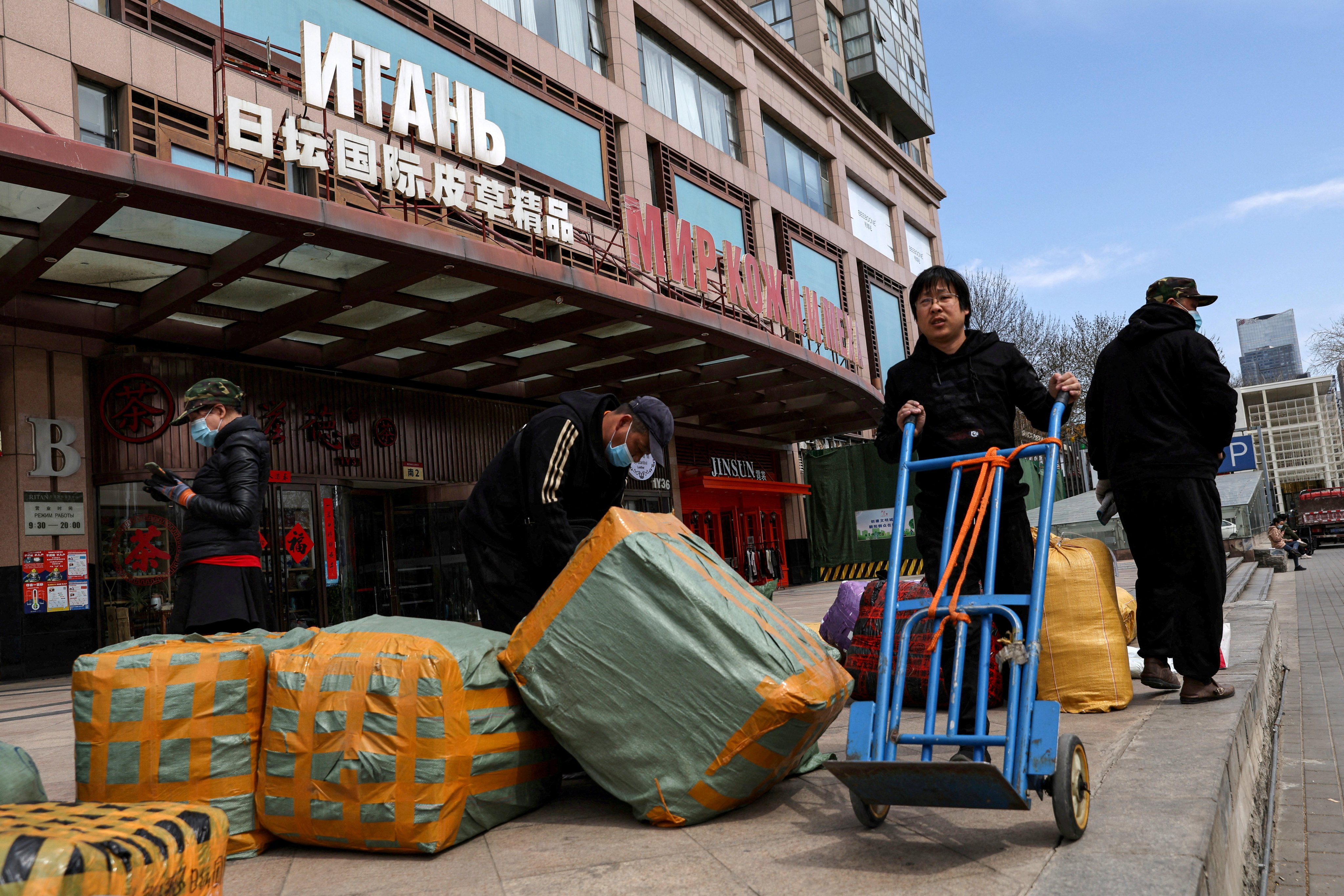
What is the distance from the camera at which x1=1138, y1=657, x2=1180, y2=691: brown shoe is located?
393 cm

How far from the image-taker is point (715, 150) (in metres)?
20.0

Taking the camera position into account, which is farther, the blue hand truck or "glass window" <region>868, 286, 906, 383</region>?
"glass window" <region>868, 286, 906, 383</region>

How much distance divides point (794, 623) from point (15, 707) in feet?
21.8

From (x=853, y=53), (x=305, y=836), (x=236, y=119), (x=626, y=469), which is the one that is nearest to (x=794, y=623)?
(x=626, y=469)

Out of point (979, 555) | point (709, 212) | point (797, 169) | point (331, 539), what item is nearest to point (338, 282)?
point (331, 539)

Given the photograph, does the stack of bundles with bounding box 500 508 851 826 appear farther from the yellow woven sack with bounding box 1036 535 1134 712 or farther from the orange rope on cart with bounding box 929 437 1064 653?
the yellow woven sack with bounding box 1036 535 1134 712

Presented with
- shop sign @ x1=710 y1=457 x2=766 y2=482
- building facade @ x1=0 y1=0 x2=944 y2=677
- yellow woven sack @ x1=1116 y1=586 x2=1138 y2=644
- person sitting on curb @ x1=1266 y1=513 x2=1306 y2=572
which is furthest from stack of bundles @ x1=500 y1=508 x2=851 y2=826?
person sitting on curb @ x1=1266 y1=513 x2=1306 y2=572

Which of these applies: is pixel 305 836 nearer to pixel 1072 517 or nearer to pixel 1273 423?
pixel 1072 517

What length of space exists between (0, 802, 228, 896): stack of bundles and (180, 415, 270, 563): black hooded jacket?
212 cm

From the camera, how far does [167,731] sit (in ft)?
8.49

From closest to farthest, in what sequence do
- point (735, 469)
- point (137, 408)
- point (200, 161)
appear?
1. point (137, 408)
2. point (200, 161)
3. point (735, 469)

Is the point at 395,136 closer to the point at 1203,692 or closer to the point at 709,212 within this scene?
the point at 709,212

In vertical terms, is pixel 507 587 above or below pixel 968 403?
below

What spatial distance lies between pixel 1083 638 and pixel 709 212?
16.6m
